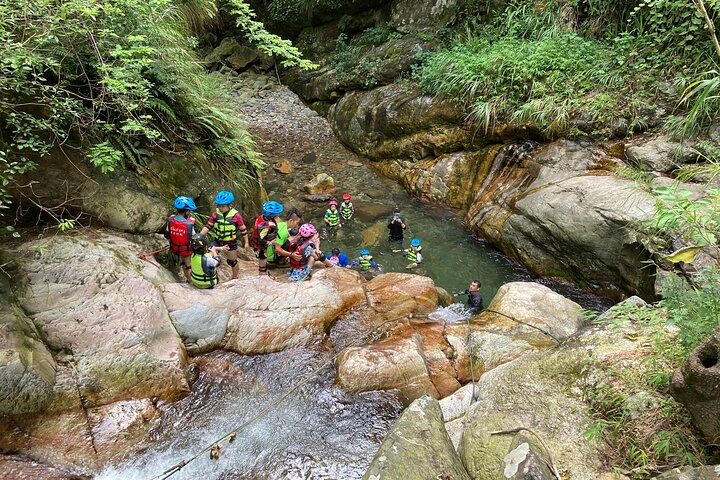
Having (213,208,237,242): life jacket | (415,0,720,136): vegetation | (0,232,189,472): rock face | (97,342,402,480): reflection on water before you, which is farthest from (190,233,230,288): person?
(415,0,720,136): vegetation

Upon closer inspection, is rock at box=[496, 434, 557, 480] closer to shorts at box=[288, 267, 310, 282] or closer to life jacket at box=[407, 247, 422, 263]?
shorts at box=[288, 267, 310, 282]

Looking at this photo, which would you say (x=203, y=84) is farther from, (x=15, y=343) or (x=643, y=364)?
(x=643, y=364)

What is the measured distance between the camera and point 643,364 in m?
3.29

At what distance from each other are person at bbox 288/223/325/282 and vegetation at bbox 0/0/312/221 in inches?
91.6

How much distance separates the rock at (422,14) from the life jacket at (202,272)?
11.7m

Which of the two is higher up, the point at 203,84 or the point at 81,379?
the point at 203,84

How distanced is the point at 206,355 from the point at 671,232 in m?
7.01

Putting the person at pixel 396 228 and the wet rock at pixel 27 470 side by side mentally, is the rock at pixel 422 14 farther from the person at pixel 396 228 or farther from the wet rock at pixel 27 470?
the wet rock at pixel 27 470

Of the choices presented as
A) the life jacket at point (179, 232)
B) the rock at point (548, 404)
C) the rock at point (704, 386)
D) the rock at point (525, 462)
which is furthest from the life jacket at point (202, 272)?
the rock at point (704, 386)

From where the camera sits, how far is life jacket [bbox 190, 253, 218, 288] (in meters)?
5.68

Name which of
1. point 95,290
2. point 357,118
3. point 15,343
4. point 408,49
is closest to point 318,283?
point 95,290

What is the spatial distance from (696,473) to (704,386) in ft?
1.63

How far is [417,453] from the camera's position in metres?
2.97

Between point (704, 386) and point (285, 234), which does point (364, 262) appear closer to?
point (285, 234)
